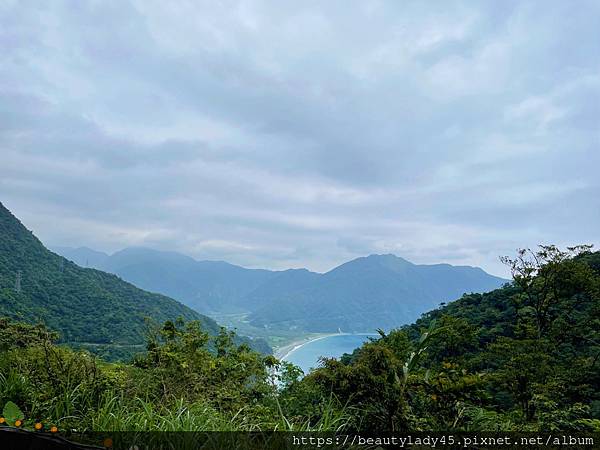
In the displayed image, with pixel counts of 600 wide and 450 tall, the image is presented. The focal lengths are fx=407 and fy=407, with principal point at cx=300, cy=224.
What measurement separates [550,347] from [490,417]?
3896 mm

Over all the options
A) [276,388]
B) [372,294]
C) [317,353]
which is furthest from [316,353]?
[372,294]

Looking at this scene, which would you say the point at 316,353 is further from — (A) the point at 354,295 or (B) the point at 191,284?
(B) the point at 191,284

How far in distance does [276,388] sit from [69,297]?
27.8 m

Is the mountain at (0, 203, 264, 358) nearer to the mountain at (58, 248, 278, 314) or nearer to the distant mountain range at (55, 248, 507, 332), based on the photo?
the distant mountain range at (55, 248, 507, 332)

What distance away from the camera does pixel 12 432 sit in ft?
4.17

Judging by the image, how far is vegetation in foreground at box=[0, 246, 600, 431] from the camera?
2.29 metres

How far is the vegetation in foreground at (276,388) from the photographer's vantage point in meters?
2.29

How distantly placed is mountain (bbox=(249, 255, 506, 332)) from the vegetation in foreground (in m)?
59.1

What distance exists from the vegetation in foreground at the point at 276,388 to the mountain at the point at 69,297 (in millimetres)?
14319

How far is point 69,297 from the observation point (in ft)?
88.2

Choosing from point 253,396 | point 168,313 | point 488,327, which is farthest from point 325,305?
point 253,396

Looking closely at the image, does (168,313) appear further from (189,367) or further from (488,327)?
(189,367)

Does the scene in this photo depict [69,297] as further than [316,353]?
Yes

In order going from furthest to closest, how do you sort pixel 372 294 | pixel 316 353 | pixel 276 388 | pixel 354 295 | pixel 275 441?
pixel 354 295 → pixel 372 294 → pixel 316 353 → pixel 276 388 → pixel 275 441
